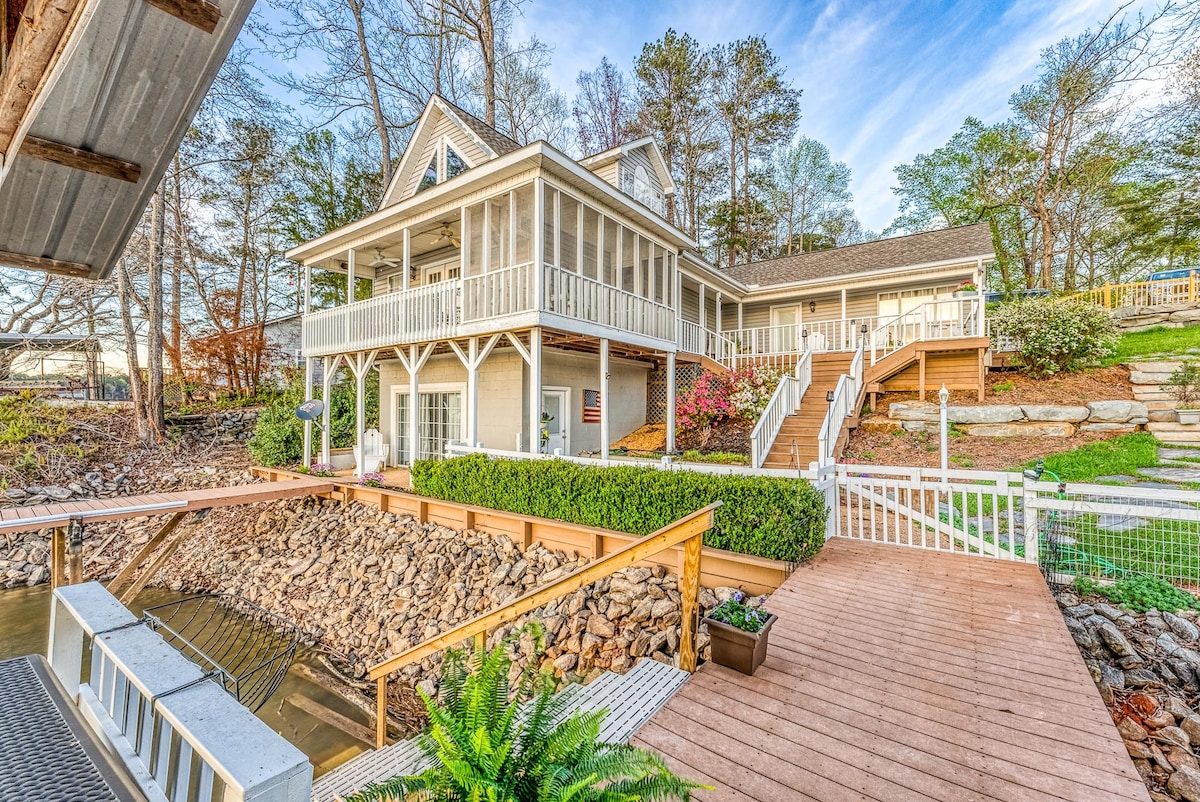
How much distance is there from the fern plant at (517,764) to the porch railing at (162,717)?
701 mm

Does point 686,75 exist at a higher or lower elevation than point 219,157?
higher

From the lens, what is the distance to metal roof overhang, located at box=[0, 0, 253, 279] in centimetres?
143

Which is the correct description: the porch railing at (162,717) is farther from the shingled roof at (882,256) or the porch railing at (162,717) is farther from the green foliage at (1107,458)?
the shingled roof at (882,256)

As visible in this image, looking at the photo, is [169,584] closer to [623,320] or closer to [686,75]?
[623,320]

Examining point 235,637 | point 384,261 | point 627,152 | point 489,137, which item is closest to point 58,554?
point 235,637

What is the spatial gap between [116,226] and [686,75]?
21488 millimetres

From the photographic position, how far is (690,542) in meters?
3.36

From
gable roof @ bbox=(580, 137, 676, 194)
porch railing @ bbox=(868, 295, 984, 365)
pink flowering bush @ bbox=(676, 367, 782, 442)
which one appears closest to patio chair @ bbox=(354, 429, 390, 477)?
pink flowering bush @ bbox=(676, 367, 782, 442)

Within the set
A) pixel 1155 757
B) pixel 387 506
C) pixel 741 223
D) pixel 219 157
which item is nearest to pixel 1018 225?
pixel 741 223

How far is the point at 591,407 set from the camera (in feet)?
34.2

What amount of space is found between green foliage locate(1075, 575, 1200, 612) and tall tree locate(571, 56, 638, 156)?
1991 centimetres

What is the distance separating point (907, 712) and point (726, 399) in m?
8.36

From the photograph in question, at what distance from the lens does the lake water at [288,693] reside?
4496 millimetres

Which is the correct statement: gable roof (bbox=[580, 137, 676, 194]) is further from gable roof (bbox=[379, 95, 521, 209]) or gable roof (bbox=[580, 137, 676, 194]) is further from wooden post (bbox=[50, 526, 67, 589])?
wooden post (bbox=[50, 526, 67, 589])
